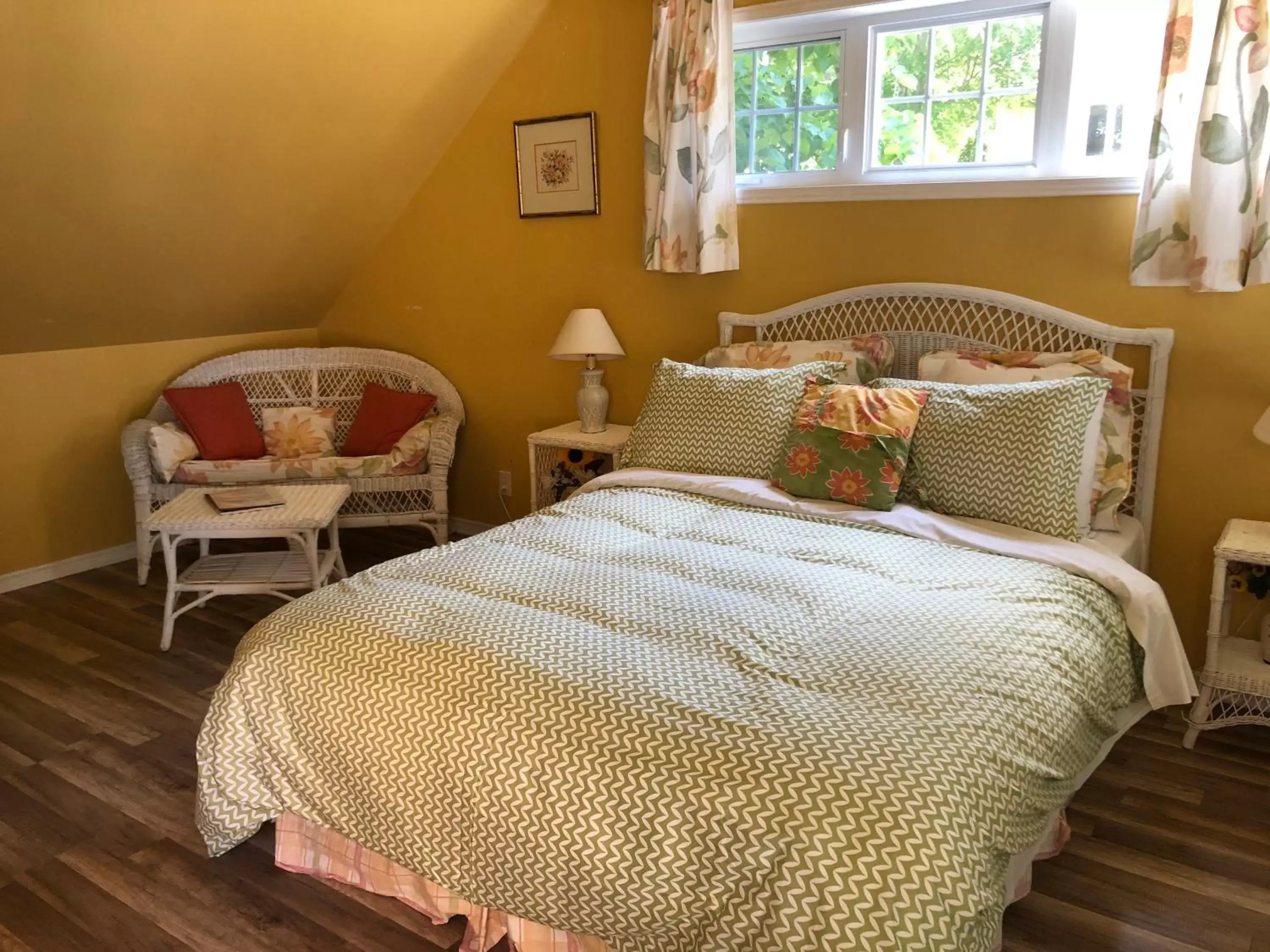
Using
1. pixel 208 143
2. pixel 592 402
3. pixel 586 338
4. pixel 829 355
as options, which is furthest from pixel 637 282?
pixel 208 143

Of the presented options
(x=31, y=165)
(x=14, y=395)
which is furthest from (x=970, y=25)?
(x=14, y=395)

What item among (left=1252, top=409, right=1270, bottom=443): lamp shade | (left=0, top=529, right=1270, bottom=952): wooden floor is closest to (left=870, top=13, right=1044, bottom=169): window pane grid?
(left=1252, top=409, right=1270, bottom=443): lamp shade

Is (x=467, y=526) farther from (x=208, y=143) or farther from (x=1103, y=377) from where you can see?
(x=1103, y=377)

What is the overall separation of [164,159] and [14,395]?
1289 mm

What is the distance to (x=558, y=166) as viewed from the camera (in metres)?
3.69

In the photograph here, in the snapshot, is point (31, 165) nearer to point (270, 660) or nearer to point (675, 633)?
point (270, 660)

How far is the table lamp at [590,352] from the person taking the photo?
3459mm

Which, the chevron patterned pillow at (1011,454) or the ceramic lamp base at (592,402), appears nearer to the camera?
the chevron patterned pillow at (1011,454)

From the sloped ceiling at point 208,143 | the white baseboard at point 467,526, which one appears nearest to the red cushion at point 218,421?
the sloped ceiling at point 208,143

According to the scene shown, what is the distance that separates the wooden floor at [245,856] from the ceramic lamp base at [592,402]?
1583 mm

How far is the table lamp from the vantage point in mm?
3459

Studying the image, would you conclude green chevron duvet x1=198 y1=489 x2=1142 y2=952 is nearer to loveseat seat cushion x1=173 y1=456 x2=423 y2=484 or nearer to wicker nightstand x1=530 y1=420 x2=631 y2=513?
wicker nightstand x1=530 y1=420 x2=631 y2=513

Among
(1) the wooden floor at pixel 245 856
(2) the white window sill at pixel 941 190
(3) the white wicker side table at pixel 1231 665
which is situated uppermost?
(2) the white window sill at pixel 941 190

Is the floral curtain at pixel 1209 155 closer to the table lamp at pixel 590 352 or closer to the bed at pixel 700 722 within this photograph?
the bed at pixel 700 722
